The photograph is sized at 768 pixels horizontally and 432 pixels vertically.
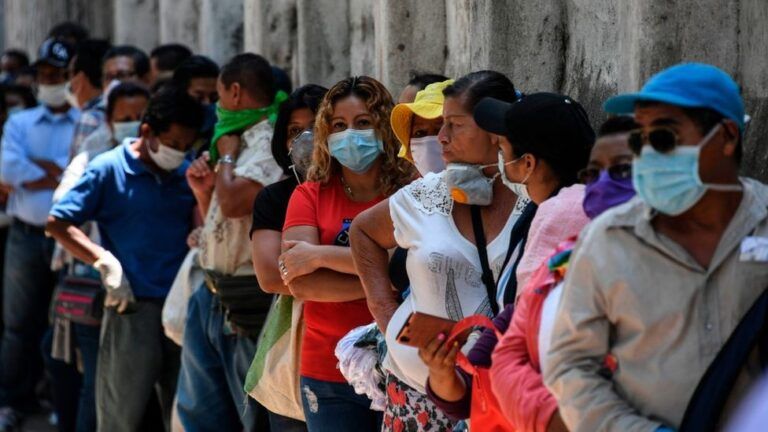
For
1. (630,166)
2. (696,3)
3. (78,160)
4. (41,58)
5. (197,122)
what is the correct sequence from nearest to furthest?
(630,166) → (696,3) → (197,122) → (78,160) → (41,58)

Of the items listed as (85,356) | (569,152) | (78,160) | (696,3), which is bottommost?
(85,356)

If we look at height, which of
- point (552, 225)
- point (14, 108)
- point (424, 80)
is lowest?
→ point (14, 108)

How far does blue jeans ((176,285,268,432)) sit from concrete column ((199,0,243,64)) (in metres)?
4.01

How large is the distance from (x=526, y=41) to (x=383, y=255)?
52.3 inches

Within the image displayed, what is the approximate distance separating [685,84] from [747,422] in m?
1.04

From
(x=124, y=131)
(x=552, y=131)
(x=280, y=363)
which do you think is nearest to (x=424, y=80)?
(x=280, y=363)

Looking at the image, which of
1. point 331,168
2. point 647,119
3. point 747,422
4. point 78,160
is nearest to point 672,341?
point 647,119

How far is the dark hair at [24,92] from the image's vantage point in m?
11.8

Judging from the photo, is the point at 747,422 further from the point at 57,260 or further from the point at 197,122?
the point at 57,260

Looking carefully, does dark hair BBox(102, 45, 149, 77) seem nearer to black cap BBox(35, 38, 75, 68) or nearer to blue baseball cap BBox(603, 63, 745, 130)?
black cap BBox(35, 38, 75, 68)

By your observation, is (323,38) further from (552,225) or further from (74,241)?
(552,225)

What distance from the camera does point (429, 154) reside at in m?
5.09

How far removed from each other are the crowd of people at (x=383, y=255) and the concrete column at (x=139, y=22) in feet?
9.54

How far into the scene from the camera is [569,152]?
402 cm
